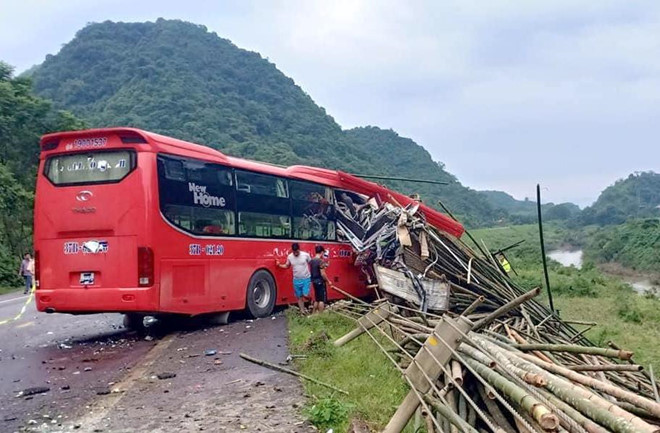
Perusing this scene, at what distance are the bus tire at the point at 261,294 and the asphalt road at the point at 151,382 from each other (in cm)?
46

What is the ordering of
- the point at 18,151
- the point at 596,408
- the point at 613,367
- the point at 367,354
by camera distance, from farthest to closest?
the point at 18,151, the point at 367,354, the point at 613,367, the point at 596,408

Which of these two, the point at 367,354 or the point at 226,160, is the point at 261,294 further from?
the point at 367,354

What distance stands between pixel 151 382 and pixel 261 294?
5.63 meters

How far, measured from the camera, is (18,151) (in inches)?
1253

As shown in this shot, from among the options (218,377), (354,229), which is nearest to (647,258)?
(354,229)

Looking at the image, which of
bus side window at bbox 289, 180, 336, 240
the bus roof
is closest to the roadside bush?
the bus roof

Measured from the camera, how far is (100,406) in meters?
6.29

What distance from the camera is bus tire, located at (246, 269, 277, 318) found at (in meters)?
12.2

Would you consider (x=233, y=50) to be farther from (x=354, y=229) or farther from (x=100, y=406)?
(x=100, y=406)

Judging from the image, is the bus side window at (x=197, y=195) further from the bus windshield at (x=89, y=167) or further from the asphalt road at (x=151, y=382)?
the asphalt road at (x=151, y=382)

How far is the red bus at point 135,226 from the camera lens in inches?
388

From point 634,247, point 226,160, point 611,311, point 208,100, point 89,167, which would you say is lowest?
point 611,311

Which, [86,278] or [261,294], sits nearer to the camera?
[86,278]

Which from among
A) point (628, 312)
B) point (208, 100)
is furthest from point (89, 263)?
point (208, 100)
